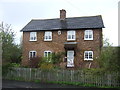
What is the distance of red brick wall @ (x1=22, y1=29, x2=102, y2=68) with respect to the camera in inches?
1228

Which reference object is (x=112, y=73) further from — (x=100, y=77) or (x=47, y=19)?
(x=47, y=19)

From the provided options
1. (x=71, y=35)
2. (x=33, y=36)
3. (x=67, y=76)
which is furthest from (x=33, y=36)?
(x=67, y=76)

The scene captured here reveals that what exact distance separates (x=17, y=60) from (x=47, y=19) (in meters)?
9.91

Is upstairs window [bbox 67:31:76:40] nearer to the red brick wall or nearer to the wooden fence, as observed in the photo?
the red brick wall

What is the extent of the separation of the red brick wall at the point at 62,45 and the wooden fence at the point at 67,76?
10205 mm

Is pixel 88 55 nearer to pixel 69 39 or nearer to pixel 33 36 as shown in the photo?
pixel 69 39

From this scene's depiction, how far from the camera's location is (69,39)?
108 feet

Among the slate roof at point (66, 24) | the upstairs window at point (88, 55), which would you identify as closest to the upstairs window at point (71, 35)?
the slate roof at point (66, 24)

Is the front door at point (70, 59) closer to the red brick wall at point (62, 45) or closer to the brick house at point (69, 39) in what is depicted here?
the brick house at point (69, 39)

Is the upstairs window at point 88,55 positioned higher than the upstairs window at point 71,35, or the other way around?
the upstairs window at point 71,35

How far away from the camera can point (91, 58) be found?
3134 cm

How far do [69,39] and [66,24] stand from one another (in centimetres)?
290

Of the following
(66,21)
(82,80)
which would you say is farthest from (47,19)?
(82,80)

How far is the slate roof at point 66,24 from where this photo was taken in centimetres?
3228
